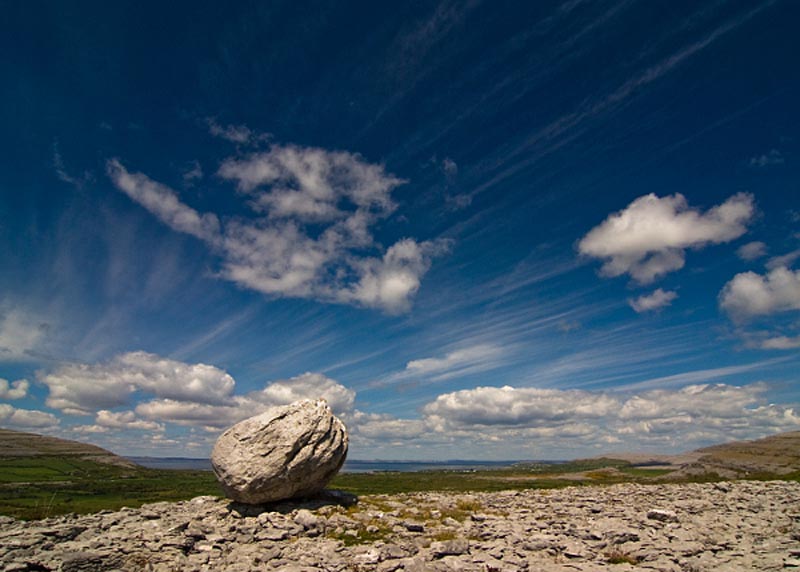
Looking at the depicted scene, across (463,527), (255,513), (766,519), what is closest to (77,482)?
(255,513)

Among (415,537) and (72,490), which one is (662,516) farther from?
(72,490)

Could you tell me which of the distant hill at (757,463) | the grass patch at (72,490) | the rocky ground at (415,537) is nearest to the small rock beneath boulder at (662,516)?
the rocky ground at (415,537)

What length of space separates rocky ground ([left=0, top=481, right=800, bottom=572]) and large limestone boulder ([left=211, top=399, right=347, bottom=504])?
1429mm

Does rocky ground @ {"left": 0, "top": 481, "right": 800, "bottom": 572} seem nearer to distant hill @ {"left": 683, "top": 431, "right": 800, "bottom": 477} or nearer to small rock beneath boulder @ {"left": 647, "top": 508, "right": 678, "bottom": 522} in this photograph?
small rock beneath boulder @ {"left": 647, "top": 508, "right": 678, "bottom": 522}

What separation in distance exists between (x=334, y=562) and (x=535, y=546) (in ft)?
30.8

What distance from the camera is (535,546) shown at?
21125 mm

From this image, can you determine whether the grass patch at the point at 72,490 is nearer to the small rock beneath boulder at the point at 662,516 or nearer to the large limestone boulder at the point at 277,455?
the large limestone boulder at the point at 277,455

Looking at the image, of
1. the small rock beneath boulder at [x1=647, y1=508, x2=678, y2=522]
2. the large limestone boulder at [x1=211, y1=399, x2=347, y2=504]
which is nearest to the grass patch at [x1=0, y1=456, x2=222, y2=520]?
the large limestone boulder at [x1=211, y1=399, x2=347, y2=504]

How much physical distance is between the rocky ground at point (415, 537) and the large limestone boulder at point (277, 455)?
1429 millimetres

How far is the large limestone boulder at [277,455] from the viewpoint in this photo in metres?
28.4

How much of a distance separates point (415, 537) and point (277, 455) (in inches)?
401

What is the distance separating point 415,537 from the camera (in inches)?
949

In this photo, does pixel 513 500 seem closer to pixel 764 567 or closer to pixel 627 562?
pixel 627 562

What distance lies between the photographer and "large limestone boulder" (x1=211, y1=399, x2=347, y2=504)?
28359 mm
